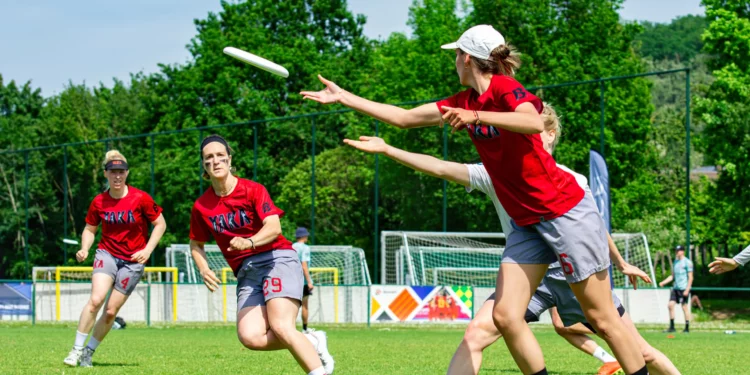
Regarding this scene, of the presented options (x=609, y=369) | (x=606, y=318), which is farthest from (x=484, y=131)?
(x=609, y=369)

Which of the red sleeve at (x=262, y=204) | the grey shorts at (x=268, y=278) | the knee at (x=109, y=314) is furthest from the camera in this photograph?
the knee at (x=109, y=314)

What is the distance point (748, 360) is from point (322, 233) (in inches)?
1301

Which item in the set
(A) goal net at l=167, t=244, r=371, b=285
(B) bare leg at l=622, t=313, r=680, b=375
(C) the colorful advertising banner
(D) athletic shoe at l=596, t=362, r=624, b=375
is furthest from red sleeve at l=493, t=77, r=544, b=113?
(A) goal net at l=167, t=244, r=371, b=285

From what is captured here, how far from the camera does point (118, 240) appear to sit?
1044 centimetres

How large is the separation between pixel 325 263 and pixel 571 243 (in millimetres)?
26900

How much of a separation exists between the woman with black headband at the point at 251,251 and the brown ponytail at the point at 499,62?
87.6 inches

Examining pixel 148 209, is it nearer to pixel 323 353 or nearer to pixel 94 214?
pixel 94 214

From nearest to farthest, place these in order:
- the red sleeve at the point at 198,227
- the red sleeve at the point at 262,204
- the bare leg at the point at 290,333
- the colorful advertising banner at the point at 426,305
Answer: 1. the bare leg at the point at 290,333
2. the red sleeve at the point at 262,204
3. the red sleeve at the point at 198,227
4. the colorful advertising banner at the point at 426,305

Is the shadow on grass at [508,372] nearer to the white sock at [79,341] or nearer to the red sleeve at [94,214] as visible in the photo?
the white sock at [79,341]

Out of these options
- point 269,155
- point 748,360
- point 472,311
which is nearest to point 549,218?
point 748,360

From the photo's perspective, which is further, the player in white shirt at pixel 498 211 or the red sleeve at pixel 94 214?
the red sleeve at pixel 94 214

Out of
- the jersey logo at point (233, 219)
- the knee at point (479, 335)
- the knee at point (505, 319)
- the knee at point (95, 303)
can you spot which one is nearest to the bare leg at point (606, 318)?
the knee at point (505, 319)

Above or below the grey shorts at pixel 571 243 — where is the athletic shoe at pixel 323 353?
below

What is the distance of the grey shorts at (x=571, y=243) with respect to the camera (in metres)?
5.35
